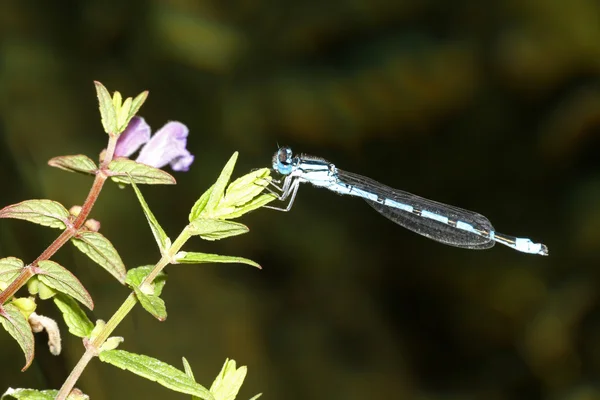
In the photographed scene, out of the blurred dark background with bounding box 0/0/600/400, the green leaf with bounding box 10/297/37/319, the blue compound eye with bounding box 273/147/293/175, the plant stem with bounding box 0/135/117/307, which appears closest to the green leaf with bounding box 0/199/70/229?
the plant stem with bounding box 0/135/117/307

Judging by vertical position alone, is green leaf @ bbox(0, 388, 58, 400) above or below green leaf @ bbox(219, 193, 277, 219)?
below

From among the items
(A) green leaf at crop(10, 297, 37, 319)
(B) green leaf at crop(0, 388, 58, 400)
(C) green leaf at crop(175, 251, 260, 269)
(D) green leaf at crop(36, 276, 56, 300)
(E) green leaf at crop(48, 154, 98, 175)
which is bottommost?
(B) green leaf at crop(0, 388, 58, 400)

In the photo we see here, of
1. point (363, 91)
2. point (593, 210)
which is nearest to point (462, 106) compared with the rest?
point (363, 91)

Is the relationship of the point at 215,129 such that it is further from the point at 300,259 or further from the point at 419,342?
the point at 419,342

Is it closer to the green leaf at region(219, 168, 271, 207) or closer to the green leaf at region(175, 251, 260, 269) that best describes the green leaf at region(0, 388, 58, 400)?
the green leaf at region(175, 251, 260, 269)

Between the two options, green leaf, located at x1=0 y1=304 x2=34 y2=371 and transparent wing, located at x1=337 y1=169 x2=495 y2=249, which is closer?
green leaf, located at x1=0 y1=304 x2=34 y2=371

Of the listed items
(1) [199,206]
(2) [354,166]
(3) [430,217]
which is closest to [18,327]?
(1) [199,206]
